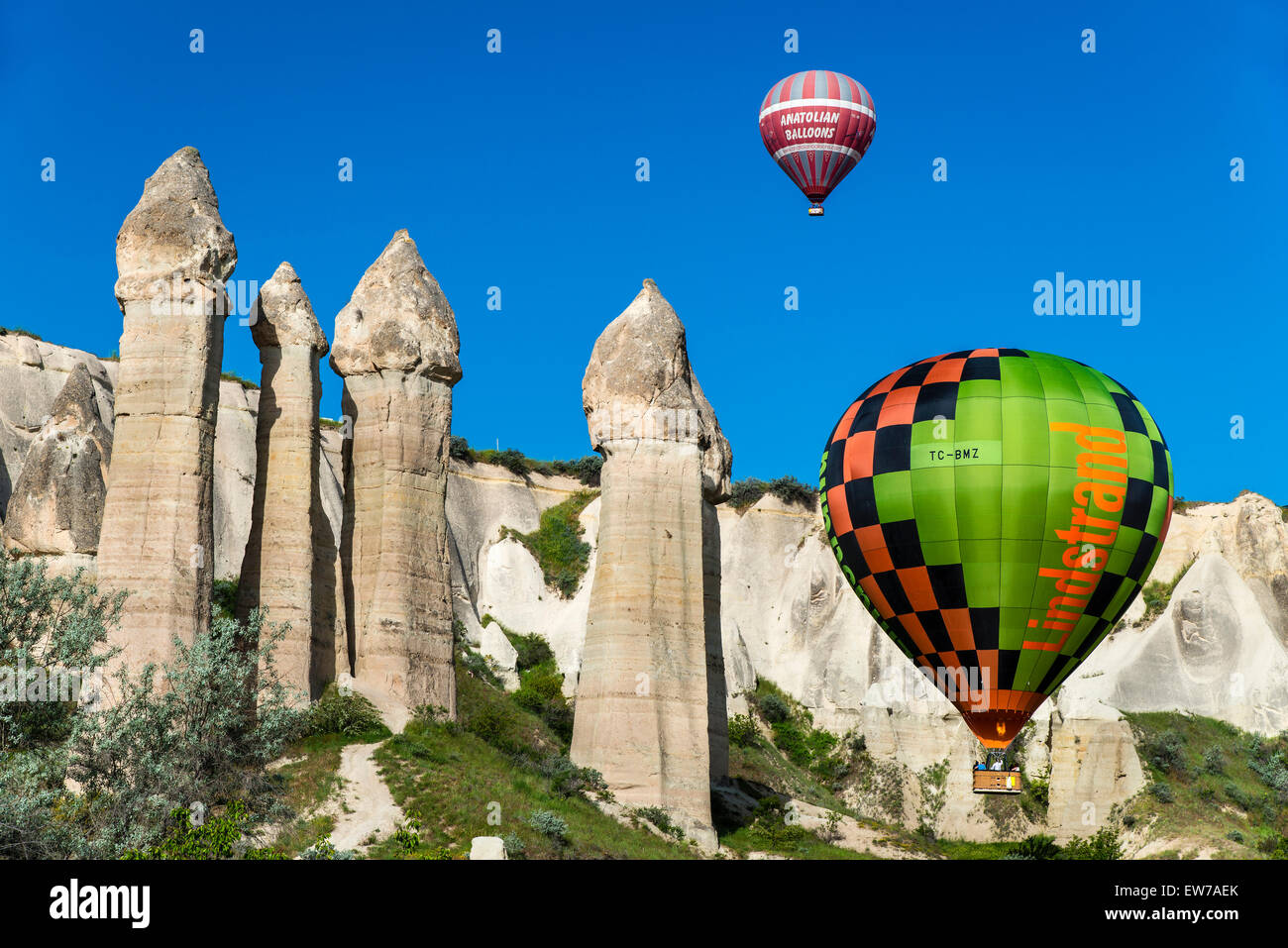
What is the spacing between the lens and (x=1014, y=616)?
32125mm

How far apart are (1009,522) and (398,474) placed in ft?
45.9

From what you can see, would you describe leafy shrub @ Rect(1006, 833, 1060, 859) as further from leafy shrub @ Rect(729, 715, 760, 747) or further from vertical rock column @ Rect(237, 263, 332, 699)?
vertical rock column @ Rect(237, 263, 332, 699)

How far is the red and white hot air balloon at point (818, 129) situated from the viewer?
4284 cm

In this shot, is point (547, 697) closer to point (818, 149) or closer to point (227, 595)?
point (227, 595)

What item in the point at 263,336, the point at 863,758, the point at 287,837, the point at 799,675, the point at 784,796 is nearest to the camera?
the point at 287,837

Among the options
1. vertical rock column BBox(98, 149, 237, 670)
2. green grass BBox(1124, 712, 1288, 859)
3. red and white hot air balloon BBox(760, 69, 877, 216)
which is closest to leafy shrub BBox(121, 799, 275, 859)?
vertical rock column BBox(98, 149, 237, 670)

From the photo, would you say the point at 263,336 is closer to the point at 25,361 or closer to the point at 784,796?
the point at 784,796

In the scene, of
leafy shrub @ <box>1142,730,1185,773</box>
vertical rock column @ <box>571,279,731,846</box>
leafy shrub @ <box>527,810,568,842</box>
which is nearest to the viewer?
leafy shrub @ <box>527,810,568,842</box>

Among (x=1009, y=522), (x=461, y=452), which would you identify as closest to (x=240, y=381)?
(x=461, y=452)

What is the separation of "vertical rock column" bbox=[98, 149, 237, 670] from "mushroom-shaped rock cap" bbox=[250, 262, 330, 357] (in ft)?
11.2

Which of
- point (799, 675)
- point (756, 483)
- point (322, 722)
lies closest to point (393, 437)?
point (322, 722)

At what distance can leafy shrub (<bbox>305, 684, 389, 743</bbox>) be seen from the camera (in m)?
33.0

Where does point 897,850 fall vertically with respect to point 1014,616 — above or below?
below

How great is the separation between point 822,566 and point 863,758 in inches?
576
